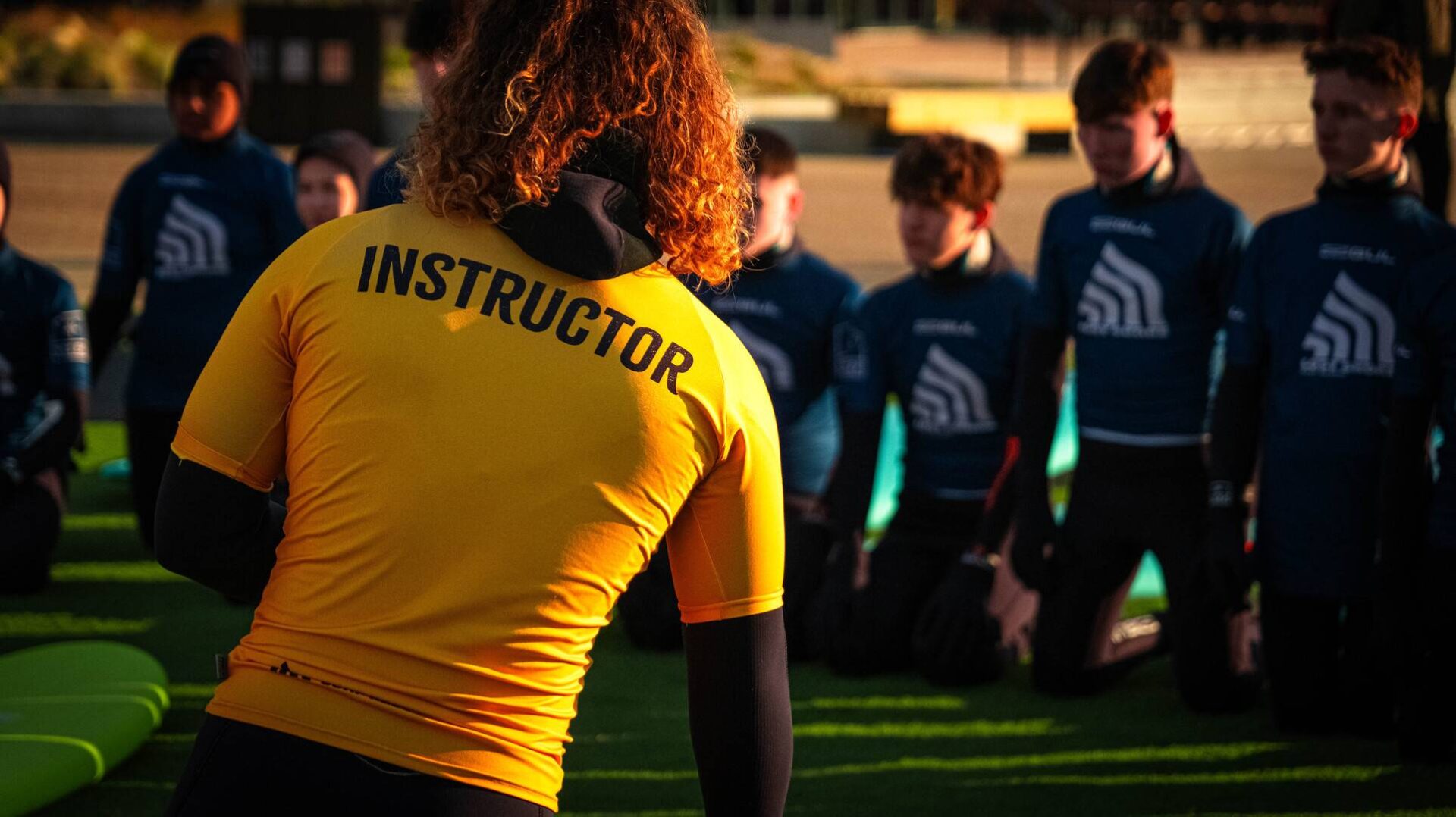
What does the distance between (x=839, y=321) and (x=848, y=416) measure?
38 cm

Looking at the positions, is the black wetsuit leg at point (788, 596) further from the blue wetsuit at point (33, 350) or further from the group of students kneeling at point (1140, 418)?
the blue wetsuit at point (33, 350)

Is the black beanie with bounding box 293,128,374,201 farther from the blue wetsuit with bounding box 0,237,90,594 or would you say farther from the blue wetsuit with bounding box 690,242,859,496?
the blue wetsuit with bounding box 690,242,859,496

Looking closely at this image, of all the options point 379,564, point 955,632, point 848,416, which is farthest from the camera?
point 848,416

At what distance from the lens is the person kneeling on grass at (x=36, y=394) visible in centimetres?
569

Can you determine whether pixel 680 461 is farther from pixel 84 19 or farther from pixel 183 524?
pixel 84 19

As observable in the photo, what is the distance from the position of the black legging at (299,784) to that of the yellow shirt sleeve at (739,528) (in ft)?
1.22

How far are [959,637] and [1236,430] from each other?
3.54 feet

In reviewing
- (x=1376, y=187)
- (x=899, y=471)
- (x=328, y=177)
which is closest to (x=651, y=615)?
(x=899, y=471)

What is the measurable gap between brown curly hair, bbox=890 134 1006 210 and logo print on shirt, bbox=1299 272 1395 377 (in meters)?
1.18

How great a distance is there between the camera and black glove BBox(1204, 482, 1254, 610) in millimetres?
4480

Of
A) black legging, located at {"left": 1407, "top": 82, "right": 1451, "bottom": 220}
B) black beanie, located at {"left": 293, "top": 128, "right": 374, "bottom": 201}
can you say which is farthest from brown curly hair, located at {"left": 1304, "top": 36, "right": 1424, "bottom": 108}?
black beanie, located at {"left": 293, "top": 128, "right": 374, "bottom": 201}

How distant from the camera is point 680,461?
187cm

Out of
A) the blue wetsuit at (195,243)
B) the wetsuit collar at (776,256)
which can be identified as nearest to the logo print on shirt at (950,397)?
the wetsuit collar at (776,256)

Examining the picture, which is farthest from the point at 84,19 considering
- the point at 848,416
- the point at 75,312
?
the point at 848,416
